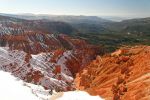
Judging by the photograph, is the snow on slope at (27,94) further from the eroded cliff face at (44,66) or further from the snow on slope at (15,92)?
the eroded cliff face at (44,66)

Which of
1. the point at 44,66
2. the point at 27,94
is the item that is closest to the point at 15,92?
the point at 27,94

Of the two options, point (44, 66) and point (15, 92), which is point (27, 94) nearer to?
point (15, 92)

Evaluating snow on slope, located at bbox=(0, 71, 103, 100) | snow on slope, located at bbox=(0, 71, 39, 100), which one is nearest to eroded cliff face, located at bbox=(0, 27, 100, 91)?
snow on slope, located at bbox=(0, 71, 39, 100)

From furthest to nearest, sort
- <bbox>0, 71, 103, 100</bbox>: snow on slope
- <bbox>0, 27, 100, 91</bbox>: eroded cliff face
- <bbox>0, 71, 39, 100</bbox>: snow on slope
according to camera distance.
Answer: <bbox>0, 27, 100, 91</bbox>: eroded cliff face < <bbox>0, 71, 39, 100</bbox>: snow on slope < <bbox>0, 71, 103, 100</bbox>: snow on slope

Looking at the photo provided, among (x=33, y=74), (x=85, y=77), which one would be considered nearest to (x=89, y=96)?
(x=85, y=77)

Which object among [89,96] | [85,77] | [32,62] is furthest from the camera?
[32,62]

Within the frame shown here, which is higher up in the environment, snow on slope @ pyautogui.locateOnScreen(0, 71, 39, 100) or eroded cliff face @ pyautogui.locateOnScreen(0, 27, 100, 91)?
snow on slope @ pyautogui.locateOnScreen(0, 71, 39, 100)

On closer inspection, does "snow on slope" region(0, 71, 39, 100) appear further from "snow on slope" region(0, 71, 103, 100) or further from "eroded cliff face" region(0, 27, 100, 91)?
"eroded cliff face" region(0, 27, 100, 91)

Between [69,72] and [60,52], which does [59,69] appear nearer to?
[69,72]

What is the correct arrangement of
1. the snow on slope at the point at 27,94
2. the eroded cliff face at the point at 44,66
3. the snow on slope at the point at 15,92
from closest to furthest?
the snow on slope at the point at 27,94, the snow on slope at the point at 15,92, the eroded cliff face at the point at 44,66

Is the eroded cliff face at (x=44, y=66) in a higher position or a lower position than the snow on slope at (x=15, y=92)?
lower

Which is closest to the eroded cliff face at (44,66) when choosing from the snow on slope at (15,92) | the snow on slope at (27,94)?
the snow on slope at (15,92)
